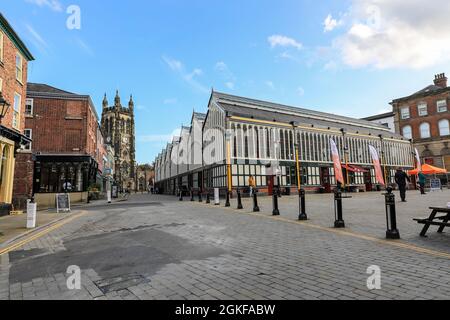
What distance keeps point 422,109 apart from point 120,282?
5772 centimetres

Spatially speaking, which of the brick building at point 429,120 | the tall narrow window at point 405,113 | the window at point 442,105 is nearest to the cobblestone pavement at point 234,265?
the brick building at point 429,120

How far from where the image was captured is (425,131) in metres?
47.1

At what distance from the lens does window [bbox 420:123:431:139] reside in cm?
4675

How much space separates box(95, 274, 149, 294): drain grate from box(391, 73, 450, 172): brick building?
56.1 metres

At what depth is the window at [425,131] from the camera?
46.8 meters

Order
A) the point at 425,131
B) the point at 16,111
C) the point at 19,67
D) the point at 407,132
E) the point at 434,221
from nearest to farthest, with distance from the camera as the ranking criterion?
the point at 434,221
the point at 16,111
the point at 19,67
the point at 425,131
the point at 407,132

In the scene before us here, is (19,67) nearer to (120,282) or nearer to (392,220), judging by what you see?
(120,282)

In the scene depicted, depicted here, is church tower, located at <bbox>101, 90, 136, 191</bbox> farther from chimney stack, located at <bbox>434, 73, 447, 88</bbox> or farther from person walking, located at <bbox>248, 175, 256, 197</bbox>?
chimney stack, located at <bbox>434, 73, 447, 88</bbox>

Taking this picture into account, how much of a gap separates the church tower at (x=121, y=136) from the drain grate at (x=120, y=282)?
86.0m

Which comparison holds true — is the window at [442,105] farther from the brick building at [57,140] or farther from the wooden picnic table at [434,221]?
the brick building at [57,140]

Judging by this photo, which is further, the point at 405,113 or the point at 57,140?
the point at 405,113

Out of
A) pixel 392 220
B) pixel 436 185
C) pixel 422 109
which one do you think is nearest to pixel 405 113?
pixel 422 109

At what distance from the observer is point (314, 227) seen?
7.92 meters

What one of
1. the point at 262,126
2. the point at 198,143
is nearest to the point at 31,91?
the point at 198,143
